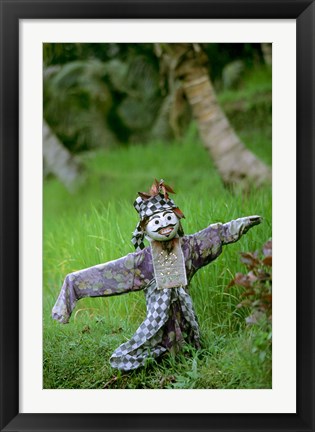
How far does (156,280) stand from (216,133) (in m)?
0.79

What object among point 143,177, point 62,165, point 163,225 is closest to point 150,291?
point 163,225

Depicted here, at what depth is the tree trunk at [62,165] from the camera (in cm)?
286

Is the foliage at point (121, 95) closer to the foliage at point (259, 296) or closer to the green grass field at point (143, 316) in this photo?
the green grass field at point (143, 316)

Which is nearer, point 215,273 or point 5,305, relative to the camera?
point 5,305

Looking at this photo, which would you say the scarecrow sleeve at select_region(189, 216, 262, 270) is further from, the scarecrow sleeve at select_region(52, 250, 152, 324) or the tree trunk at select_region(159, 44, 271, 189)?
the tree trunk at select_region(159, 44, 271, 189)

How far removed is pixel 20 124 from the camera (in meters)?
1.65

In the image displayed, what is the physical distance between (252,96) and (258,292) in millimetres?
1060

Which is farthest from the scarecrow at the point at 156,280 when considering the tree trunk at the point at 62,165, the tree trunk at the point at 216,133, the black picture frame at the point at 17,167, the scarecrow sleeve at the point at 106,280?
the tree trunk at the point at 62,165

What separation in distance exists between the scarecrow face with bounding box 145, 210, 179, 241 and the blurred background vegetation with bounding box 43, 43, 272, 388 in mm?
101

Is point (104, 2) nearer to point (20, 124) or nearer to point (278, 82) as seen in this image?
point (20, 124)

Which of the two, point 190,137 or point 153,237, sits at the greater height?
point 190,137

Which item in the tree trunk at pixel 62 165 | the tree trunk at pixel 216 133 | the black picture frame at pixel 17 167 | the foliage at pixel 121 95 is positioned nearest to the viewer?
the black picture frame at pixel 17 167

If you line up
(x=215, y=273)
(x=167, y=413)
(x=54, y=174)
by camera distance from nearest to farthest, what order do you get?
1. (x=167, y=413)
2. (x=215, y=273)
3. (x=54, y=174)

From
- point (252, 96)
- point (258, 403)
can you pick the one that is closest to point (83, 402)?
point (258, 403)
